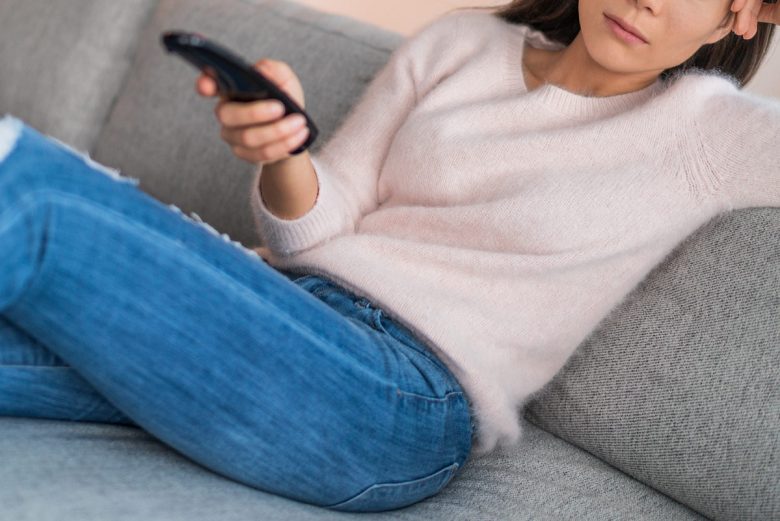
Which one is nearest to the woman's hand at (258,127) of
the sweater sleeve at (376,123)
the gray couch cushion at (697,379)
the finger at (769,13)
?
the sweater sleeve at (376,123)

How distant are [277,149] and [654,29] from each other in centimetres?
46

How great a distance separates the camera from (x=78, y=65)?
1858 millimetres

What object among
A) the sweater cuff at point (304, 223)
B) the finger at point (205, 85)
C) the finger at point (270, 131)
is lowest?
the sweater cuff at point (304, 223)

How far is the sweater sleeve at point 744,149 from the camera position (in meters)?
0.92

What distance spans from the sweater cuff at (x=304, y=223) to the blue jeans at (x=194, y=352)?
0.56 feet

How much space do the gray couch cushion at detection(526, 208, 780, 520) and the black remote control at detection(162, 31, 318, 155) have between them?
0.47 m

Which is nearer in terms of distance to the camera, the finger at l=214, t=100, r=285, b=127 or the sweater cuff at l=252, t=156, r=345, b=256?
the finger at l=214, t=100, r=285, b=127

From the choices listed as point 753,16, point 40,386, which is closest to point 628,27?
point 753,16

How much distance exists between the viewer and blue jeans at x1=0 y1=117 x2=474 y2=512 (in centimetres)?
65

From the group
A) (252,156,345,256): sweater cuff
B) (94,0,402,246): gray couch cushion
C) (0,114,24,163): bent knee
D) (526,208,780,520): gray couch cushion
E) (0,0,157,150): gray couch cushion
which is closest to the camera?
(0,114,24,163): bent knee

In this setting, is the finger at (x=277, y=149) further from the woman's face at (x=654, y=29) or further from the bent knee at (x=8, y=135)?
the woman's face at (x=654, y=29)

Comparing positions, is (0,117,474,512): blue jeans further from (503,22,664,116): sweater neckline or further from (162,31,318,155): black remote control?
(503,22,664,116): sweater neckline

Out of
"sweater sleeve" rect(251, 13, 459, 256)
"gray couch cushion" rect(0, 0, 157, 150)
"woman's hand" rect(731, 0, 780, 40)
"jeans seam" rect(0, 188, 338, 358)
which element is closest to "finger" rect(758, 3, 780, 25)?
"woman's hand" rect(731, 0, 780, 40)

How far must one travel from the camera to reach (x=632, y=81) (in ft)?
3.46
